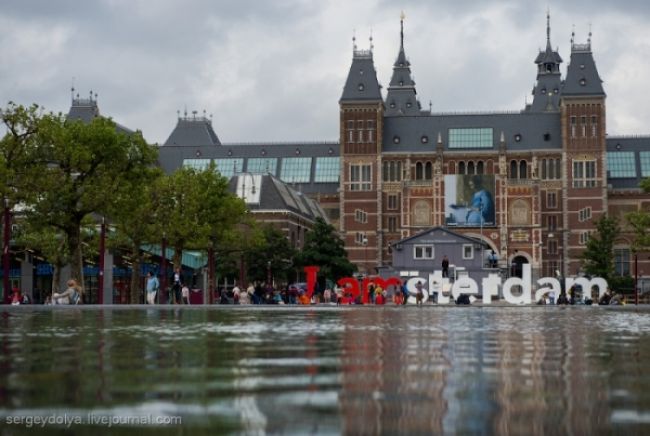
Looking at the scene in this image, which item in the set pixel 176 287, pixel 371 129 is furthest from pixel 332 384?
pixel 371 129

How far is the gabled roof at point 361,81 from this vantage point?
104m

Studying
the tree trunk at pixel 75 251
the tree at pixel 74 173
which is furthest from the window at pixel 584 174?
the tree trunk at pixel 75 251

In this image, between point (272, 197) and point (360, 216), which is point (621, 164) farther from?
point (272, 197)

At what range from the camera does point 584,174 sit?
101875mm

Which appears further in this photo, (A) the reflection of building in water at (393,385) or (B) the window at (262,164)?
(B) the window at (262,164)

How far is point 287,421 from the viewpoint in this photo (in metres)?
5.92

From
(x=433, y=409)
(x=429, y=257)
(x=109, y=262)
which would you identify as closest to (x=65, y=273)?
(x=109, y=262)

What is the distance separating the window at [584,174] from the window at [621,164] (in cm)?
778

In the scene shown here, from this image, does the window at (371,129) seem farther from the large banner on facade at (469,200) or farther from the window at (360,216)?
the large banner on facade at (469,200)

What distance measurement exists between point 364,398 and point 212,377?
5.52 ft

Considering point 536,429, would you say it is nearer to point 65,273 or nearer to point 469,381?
point 469,381

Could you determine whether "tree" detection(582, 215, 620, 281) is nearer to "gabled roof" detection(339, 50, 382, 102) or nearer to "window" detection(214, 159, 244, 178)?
"gabled roof" detection(339, 50, 382, 102)

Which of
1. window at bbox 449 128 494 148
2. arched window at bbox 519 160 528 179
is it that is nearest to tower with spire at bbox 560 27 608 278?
arched window at bbox 519 160 528 179

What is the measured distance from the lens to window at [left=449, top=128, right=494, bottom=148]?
106 m
